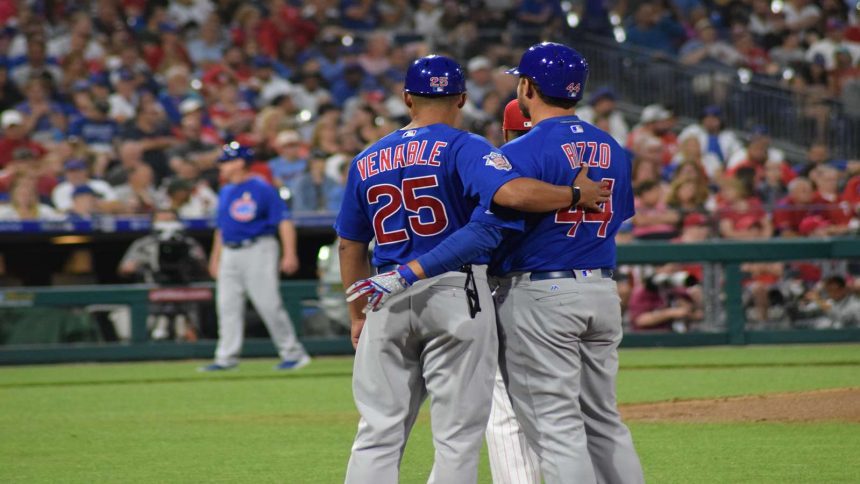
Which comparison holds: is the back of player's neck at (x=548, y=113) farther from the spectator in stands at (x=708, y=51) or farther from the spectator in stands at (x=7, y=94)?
the spectator in stands at (x=708, y=51)

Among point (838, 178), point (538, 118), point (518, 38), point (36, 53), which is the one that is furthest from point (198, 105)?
point (538, 118)

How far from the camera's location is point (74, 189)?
13531mm

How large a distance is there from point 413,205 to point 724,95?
523 inches

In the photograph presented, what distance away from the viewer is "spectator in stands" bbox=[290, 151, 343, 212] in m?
13.6

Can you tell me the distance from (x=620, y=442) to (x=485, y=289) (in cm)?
77

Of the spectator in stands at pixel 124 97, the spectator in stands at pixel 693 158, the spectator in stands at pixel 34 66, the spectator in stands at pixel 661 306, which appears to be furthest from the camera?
the spectator in stands at pixel 34 66

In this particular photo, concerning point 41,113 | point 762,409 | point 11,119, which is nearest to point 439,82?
point 762,409

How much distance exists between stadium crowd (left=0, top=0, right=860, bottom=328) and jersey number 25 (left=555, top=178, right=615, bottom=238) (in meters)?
8.30

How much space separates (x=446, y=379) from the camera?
4445 mm

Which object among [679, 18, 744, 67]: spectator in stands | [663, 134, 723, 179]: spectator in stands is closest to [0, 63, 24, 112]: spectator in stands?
[663, 134, 723, 179]: spectator in stands

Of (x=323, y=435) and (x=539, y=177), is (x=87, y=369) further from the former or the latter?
(x=539, y=177)

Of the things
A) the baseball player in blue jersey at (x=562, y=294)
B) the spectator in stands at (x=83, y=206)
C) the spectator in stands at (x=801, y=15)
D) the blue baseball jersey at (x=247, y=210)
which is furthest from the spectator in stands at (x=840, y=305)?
the baseball player in blue jersey at (x=562, y=294)

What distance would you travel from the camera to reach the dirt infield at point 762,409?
807cm

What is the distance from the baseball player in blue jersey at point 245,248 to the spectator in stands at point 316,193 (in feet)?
5.92
